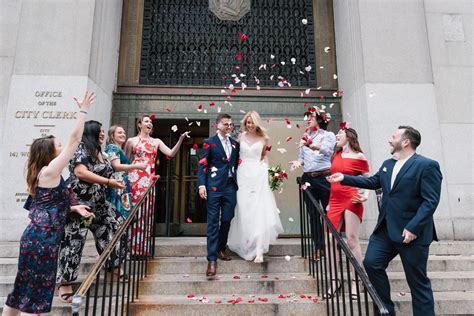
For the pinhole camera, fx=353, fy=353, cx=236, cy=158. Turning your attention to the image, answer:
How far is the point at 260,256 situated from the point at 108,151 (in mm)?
2390

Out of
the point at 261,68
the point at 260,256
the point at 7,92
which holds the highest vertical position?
the point at 261,68

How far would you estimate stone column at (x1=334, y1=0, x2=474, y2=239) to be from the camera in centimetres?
646

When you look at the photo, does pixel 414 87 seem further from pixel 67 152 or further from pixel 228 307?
pixel 67 152

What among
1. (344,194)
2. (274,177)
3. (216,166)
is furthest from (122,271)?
(344,194)

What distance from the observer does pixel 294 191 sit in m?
7.47

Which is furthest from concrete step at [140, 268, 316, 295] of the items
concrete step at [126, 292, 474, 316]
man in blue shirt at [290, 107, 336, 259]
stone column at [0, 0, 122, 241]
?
stone column at [0, 0, 122, 241]

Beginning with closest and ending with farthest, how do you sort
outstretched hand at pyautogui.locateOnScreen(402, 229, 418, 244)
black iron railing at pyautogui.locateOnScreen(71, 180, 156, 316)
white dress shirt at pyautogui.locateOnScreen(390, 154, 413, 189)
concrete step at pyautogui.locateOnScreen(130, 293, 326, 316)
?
black iron railing at pyautogui.locateOnScreen(71, 180, 156, 316)
outstretched hand at pyautogui.locateOnScreen(402, 229, 418, 244)
white dress shirt at pyautogui.locateOnScreen(390, 154, 413, 189)
concrete step at pyautogui.locateOnScreen(130, 293, 326, 316)

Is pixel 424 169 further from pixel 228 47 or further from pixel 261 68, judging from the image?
pixel 228 47

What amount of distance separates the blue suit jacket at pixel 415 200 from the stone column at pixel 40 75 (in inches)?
211

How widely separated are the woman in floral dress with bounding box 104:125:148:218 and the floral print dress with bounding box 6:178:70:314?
1162 mm

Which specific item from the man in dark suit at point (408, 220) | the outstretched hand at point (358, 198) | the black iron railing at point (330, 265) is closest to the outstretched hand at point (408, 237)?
the man in dark suit at point (408, 220)

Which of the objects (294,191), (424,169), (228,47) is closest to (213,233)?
(424,169)

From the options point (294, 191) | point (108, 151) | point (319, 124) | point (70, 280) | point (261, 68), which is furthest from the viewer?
point (261, 68)

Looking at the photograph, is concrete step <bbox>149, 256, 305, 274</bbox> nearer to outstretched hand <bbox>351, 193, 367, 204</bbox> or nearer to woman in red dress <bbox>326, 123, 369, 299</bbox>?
woman in red dress <bbox>326, 123, 369, 299</bbox>
